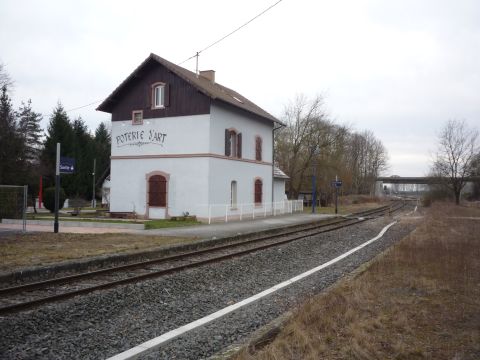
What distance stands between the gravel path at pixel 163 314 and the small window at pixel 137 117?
52.5ft

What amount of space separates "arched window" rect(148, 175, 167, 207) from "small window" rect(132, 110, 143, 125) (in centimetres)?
338

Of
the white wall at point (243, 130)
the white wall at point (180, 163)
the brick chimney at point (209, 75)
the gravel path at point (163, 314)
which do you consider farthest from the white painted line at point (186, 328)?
the brick chimney at point (209, 75)

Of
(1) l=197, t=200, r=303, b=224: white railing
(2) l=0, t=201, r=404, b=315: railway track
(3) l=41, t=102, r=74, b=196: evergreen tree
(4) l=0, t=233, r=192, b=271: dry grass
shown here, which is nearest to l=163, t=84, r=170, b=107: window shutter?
(1) l=197, t=200, r=303, b=224: white railing

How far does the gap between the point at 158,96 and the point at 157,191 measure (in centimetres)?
536

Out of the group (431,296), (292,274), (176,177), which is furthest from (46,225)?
(431,296)

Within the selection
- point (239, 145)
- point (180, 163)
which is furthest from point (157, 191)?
point (239, 145)

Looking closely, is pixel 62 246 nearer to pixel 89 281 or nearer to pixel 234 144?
pixel 89 281

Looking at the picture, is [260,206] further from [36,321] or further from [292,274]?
[36,321]

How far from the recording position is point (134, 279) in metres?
8.92

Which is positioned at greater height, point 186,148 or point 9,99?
point 9,99

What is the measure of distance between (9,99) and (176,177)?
26.4 m

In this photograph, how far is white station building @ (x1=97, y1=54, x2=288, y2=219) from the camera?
76.9 ft

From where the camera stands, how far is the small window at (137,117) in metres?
25.4

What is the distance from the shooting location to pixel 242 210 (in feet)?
86.7
